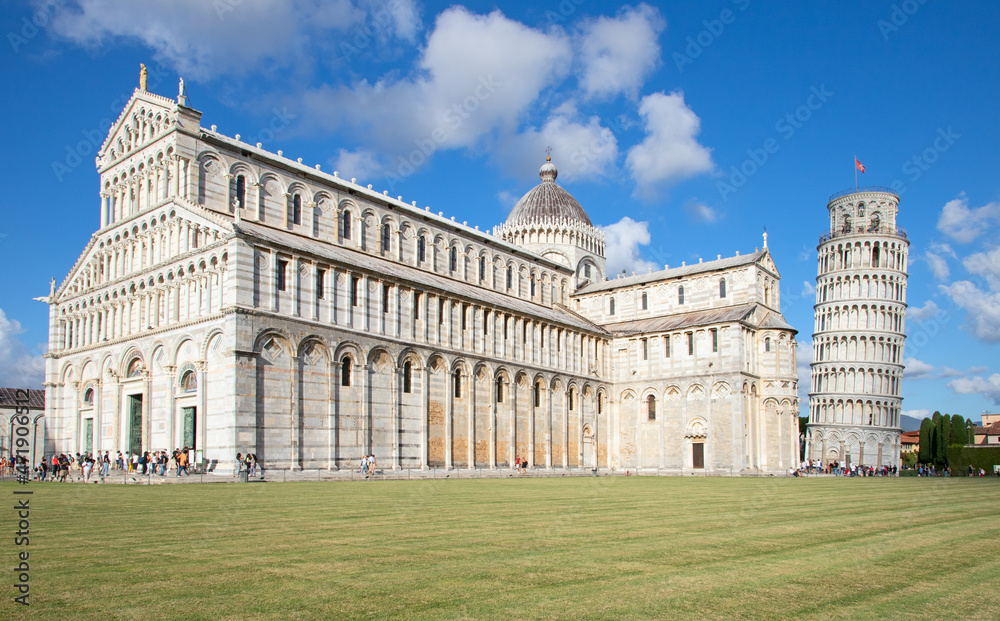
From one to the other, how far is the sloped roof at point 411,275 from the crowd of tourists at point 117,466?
11.2 metres

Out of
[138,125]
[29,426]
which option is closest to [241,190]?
[138,125]

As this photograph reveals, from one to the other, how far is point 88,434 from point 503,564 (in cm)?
4329

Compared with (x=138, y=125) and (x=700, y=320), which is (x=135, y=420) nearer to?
(x=138, y=125)

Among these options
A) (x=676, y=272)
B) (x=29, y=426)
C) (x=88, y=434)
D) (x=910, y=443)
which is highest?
(x=676, y=272)

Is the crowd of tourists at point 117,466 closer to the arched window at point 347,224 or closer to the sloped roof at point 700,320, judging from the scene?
the arched window at point 347,224

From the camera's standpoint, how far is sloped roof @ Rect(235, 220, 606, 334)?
4044cm

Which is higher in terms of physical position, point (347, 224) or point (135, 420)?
point (347, 224)

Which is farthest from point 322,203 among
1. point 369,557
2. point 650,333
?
point 369,557

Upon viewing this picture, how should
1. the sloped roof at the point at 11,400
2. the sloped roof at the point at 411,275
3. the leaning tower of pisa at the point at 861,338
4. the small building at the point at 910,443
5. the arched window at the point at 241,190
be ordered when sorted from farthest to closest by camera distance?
the small building at the point at 910,443, the leaning tower of pisa at the point at 861,338, the sloped roof at the point at 11,400, the arched window at the point at 241,190, the sloped roof at the point at 411,275

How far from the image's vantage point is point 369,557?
31.3 ft

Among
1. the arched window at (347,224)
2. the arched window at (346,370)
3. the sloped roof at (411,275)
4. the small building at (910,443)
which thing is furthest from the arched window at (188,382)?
the small building at (910,443)

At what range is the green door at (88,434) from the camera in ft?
145

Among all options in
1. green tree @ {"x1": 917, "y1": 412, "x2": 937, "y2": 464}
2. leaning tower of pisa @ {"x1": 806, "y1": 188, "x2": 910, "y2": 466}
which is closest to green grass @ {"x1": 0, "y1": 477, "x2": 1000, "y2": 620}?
leaning tower of pisa @ {"x1": 806, "y1": 188, "x2": 910, "y2": 466}

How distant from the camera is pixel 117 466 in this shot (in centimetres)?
4022
